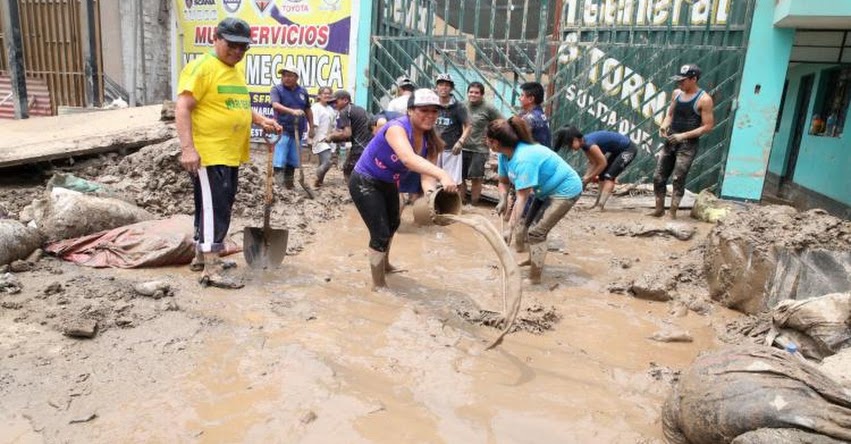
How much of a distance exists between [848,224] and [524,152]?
2277 mm

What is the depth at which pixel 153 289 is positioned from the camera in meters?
3.55

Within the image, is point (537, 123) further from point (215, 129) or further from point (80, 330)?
point (80, 330)

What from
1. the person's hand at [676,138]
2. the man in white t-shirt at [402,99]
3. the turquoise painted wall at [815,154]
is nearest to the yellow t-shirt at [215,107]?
the man in white t-shirt at [402,99]

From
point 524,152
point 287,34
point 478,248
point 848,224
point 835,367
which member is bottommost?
point 478,248

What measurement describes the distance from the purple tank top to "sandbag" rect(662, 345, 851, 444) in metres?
2.16

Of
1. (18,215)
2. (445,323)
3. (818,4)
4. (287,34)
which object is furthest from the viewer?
(287,34)

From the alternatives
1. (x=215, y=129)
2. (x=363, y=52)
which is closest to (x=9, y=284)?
(x=215, y=129)

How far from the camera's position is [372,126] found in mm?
7066

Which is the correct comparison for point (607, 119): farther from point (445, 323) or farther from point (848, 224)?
point (445, 323)

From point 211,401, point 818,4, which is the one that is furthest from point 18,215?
point 818,4

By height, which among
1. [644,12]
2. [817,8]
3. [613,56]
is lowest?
[613,56]

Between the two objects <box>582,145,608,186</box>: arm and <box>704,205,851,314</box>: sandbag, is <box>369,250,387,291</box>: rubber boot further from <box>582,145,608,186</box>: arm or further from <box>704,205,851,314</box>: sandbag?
<box>582,145,608,186</box>: arm

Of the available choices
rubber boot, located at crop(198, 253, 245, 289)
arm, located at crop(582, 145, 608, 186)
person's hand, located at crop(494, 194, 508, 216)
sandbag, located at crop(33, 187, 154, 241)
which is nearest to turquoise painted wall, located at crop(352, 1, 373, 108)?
arm, located at crop(582, 145, 608, 186)

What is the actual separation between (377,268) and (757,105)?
6.14 metres
